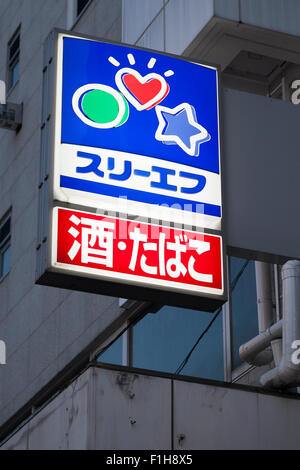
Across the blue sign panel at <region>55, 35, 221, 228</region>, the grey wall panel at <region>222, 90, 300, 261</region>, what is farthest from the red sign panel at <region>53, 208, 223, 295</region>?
the grey wall panel at <region>222, 90, 300, 261</region>

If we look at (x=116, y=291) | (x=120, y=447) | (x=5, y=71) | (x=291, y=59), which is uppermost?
(x=5, y=71)

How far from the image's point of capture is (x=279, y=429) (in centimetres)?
1119

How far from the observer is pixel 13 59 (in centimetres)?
2450

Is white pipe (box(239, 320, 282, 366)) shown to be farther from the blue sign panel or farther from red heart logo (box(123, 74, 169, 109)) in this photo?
red heart logo (box(123, 74, 169, 109))

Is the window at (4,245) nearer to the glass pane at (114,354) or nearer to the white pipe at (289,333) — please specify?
the glass pane at (114,354)

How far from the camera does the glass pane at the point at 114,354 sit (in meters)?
17.3

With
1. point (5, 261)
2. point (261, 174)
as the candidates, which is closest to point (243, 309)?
point (261, 174)

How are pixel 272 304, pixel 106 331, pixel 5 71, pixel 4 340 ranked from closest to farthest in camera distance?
1. pixel 272 304
2. pixel 106 331
3. pixel 4 340
4. pixel 5 71

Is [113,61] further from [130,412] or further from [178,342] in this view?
[178,342]

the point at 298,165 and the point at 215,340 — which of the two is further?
the point at 215,340

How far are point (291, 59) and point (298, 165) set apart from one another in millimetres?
2199

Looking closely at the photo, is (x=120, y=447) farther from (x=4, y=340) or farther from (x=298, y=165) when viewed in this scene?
(x=4, y=340)

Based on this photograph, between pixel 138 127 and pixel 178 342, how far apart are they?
4.21 meters
